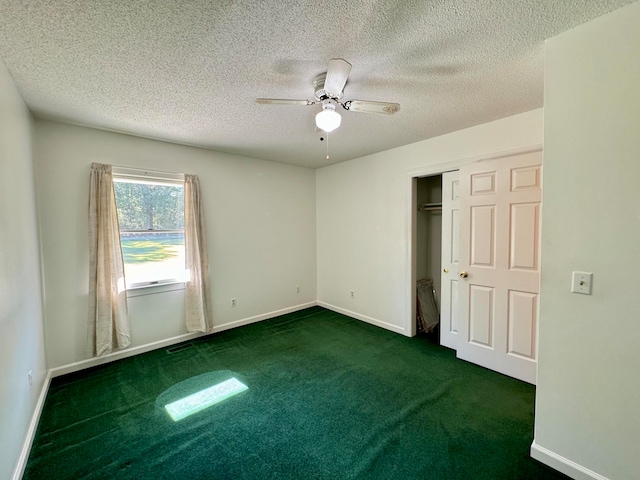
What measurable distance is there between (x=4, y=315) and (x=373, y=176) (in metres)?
3.79

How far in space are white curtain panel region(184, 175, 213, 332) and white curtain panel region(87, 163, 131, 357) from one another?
72 centimetres

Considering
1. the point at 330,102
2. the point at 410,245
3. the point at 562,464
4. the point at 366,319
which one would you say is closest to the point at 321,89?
the point at 330,102

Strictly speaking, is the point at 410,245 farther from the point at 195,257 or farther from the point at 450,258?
the point at 195,257

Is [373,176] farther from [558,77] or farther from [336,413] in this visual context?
[336,413]

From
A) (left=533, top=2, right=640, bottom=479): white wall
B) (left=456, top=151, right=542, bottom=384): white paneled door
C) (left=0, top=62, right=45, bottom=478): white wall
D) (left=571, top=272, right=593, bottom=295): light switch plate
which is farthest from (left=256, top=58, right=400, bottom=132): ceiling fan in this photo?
(left=0, top=62, right=45, bottom=478): white wall

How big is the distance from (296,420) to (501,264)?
2.34 m

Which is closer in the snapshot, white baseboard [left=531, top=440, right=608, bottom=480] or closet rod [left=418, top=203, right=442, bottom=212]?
white baseboard [left=531, top=440, right=608, bottom=480]

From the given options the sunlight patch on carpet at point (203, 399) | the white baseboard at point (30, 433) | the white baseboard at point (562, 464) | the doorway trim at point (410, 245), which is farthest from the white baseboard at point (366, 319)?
the white baseboard at point (30, 433)

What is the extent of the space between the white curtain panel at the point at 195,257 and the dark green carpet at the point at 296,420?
51 centimetres

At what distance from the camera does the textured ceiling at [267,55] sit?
1.34m

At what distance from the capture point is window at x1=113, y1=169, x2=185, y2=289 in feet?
10.5

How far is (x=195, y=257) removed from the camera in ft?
11.7

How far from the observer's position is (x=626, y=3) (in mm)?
1338

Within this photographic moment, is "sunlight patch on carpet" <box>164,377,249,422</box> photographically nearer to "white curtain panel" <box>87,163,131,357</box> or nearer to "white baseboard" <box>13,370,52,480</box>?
"white baseboard" <box>13,370,52,480</box>
